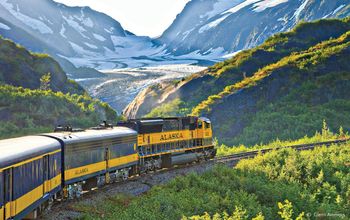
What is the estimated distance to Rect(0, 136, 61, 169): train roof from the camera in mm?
14838

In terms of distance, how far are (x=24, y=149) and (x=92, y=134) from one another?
892 cm

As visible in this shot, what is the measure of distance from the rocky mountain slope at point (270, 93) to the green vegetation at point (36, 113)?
20297mm

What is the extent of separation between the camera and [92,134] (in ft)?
84.6

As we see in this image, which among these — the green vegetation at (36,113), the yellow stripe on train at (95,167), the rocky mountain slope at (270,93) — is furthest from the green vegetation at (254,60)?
the yellow stripe on train at (95,167)

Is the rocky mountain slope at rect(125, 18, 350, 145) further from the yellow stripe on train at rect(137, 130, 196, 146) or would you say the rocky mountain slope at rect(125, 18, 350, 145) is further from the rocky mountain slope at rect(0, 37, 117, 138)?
the yellow stripe on train at rect(137, 130, 196, 146)

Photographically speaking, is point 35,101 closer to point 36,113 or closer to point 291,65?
point 36,113

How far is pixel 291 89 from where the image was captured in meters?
73.7

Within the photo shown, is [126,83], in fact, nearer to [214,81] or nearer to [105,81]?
[105,81]

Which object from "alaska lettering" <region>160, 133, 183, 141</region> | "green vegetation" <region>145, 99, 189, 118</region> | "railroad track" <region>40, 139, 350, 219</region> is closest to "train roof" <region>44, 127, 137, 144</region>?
"railroad track" <region>40, 139, 350, 219</region>

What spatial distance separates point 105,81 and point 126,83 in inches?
418

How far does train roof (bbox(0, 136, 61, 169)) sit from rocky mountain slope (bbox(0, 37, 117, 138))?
1040 inches

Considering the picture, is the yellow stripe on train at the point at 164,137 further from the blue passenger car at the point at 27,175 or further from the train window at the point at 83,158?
the blue passenger car at the point at 27,175

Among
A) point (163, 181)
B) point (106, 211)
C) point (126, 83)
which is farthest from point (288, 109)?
point (126, 83)

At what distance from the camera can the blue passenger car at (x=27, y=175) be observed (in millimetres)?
14602
